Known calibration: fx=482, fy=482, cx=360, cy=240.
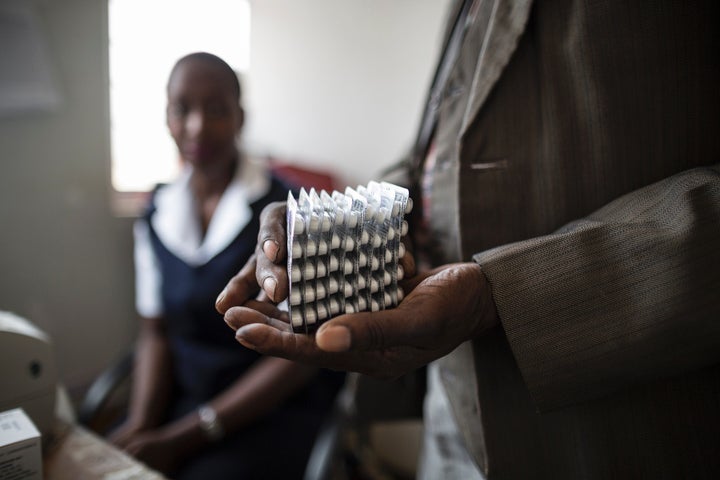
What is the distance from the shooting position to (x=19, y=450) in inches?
22.9

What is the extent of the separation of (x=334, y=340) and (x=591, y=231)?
0.37m

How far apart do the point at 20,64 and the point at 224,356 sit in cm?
93

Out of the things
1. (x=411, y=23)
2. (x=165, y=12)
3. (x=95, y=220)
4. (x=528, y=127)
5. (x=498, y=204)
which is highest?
(x=411, y=23)

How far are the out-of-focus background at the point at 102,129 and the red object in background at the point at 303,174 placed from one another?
2 cm

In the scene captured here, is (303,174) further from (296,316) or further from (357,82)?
(296,316)

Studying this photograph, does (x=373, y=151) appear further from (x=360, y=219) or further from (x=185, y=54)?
(x=360, y=219)

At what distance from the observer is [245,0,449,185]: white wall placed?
5.15 ft

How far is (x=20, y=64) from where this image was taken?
4.10 feet

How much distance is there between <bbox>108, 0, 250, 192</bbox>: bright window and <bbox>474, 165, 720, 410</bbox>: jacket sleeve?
1.82 ft

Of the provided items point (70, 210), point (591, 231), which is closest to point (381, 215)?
point (591, 231)

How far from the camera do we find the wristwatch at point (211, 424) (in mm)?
1146

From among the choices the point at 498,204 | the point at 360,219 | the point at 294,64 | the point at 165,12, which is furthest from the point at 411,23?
the point at 360,219

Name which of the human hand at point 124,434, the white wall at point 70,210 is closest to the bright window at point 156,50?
the white wall at point 70,210

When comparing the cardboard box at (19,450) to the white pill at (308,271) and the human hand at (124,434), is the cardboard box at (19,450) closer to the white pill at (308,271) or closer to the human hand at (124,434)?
the white pill at (308,271)
